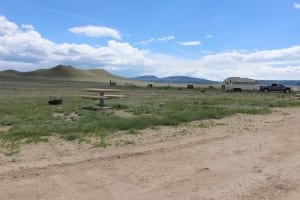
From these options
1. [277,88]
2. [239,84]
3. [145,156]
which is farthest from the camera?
[239,84]

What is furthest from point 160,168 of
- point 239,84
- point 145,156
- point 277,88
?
point 239,84

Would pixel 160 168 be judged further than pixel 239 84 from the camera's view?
No

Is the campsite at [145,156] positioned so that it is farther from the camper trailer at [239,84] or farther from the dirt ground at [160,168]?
the camper trailer at [239,84]

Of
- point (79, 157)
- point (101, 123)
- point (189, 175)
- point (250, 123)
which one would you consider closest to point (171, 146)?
point (79, 157)

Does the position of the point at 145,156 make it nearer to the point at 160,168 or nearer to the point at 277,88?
the point at 160,168

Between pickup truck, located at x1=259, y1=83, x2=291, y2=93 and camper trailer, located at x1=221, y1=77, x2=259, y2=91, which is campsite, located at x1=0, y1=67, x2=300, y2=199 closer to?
pickup truck, located at x1=259, y1=83, x2=291, y2=93

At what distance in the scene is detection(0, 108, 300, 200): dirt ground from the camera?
677cm

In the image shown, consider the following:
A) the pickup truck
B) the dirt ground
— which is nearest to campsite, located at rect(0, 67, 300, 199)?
the dirt ground

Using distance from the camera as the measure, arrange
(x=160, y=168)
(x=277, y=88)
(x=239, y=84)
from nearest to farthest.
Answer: (x=160, y=168), (x=277, y=88), (x=239, y=84)

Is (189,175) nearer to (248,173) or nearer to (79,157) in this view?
(248,173)

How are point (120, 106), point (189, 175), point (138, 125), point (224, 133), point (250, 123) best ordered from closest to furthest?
point (189, 175) < point (224, 133) < point (138, 125) < point (250, 123) < point (120, 106)

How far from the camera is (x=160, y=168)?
27.5 ft

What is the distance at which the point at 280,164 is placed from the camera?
887 cm

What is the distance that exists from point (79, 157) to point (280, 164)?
374cm
